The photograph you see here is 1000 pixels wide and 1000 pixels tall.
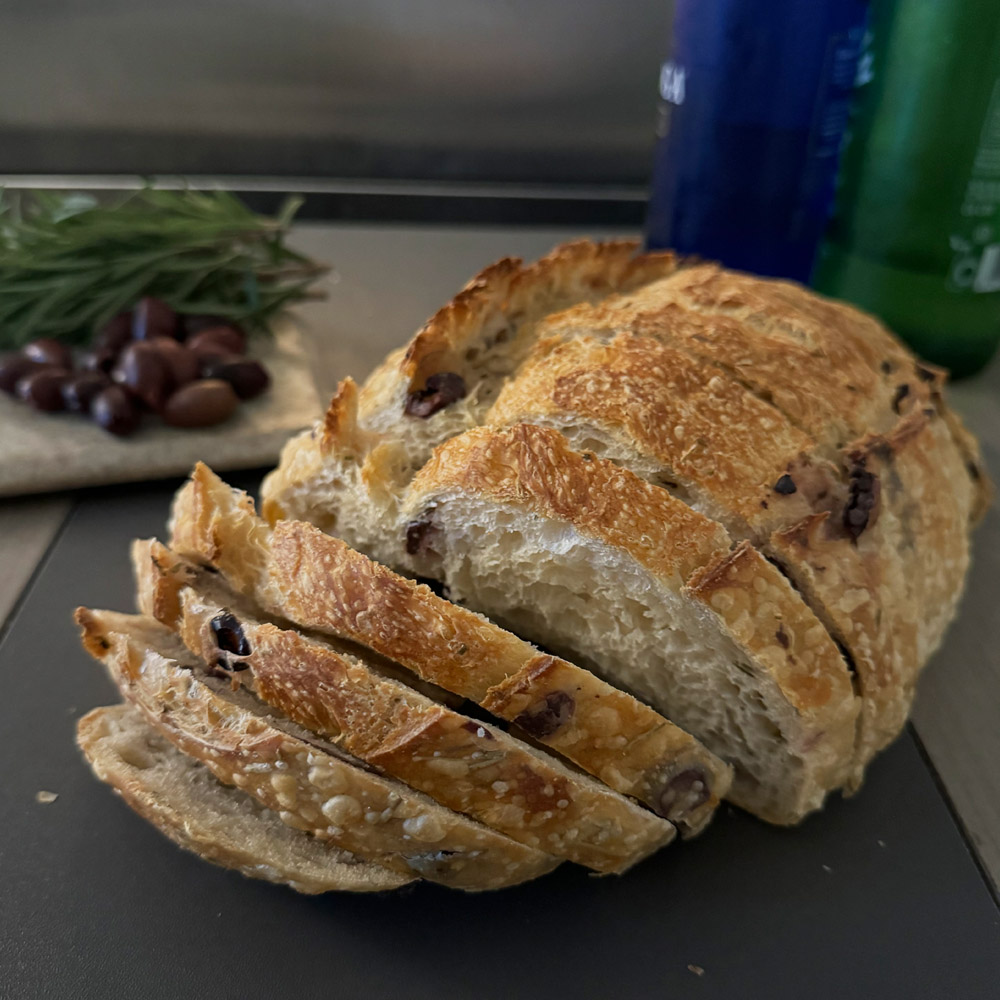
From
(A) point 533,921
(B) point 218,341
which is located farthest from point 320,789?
(B) point 218,341

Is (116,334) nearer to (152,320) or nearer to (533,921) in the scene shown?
(152,320)

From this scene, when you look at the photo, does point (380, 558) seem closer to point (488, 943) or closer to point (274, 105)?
point (488, 943)

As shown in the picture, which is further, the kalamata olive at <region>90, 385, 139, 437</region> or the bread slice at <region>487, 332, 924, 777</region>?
the kalamata olive at <region>90, 385, 139, 437</region>

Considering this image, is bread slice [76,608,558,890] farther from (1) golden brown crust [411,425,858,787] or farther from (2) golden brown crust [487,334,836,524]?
(2) golden brown crust [487,334,836,524]

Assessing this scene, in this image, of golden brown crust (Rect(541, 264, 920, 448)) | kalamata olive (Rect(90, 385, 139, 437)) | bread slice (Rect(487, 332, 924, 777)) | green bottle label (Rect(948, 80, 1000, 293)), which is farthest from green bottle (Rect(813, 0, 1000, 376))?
kalamata olive (Rect(90, 385, 139, 437))

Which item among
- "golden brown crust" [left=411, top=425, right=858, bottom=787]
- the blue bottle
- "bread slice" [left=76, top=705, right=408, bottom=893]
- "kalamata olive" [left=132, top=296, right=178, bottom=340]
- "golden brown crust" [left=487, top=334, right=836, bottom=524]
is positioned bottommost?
"bread slice" [left=76, top=705, right=408, bottom=893]

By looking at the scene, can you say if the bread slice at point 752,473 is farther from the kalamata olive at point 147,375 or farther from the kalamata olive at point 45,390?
the kalamata olive at point 45,390

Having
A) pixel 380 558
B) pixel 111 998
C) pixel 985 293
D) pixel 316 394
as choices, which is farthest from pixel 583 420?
pixel 985 293
